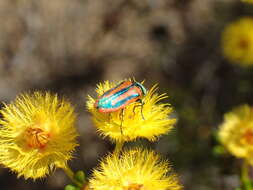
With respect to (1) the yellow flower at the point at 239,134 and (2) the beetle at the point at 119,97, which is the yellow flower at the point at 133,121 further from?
(1) the yellow flower at the point at 239,134

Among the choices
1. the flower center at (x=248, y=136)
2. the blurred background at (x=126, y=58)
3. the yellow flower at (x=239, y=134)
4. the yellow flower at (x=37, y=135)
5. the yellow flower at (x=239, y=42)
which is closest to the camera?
the yellow flower at (x=37, y=135)

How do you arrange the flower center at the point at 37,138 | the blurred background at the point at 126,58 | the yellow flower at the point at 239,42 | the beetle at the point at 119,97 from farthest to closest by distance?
the yellow flower at the point at 239,42
the blurred background at the point at 126,58
the flower center at the point at 37,138
the beetle at the point at 119,97

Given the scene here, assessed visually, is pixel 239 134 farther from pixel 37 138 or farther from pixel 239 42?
pixel 239 42

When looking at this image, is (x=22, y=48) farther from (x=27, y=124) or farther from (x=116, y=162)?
(x=116, y=162)

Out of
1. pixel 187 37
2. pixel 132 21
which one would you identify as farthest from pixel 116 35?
pixel 187 37

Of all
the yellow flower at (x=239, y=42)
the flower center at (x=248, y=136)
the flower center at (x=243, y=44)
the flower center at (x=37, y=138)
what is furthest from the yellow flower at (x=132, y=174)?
the flower center at (x=243, y=44)
